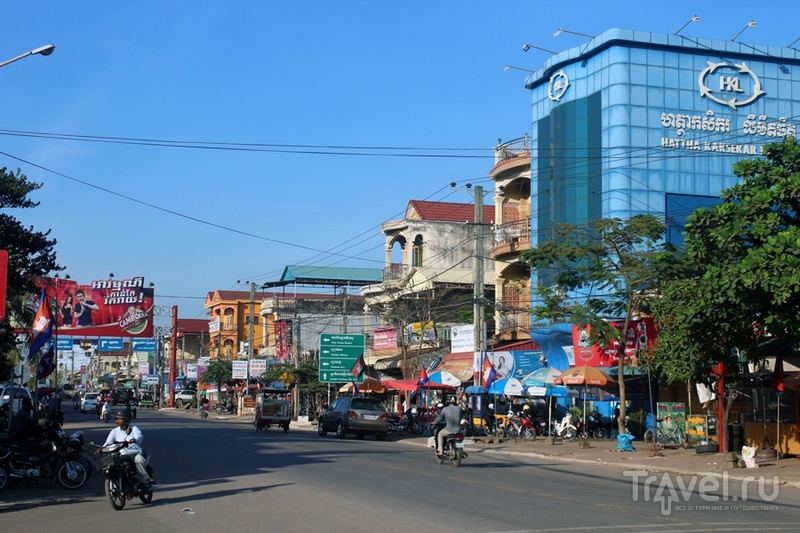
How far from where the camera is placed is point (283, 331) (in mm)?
73625

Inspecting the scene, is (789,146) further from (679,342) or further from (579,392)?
(579,392)

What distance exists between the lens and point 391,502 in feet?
50.0

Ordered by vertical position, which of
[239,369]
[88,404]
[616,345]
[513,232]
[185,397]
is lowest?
[185,397]

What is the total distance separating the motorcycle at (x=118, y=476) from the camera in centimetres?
1478

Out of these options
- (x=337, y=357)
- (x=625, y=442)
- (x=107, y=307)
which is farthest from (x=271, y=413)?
(x=107, y=307)

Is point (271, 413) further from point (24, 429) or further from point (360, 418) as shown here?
point (24, 429)

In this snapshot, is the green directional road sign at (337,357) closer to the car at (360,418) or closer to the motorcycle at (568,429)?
the car at (360,418)

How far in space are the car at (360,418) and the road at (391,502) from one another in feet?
43.9

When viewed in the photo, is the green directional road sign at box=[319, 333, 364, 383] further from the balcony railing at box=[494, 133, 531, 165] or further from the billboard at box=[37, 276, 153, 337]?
the billboard at box=[37, 276, 153, 337]

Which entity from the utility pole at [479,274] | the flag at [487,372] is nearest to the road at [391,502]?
the utility pole at [479,274]

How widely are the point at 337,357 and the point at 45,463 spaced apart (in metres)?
32.6

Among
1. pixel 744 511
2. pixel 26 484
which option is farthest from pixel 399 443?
pixel 744 511

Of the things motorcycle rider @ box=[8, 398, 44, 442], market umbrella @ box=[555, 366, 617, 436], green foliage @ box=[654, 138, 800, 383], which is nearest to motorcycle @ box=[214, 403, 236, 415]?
market umbrella @ box=[555, 366, 617, 436]

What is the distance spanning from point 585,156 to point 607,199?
2505mm
